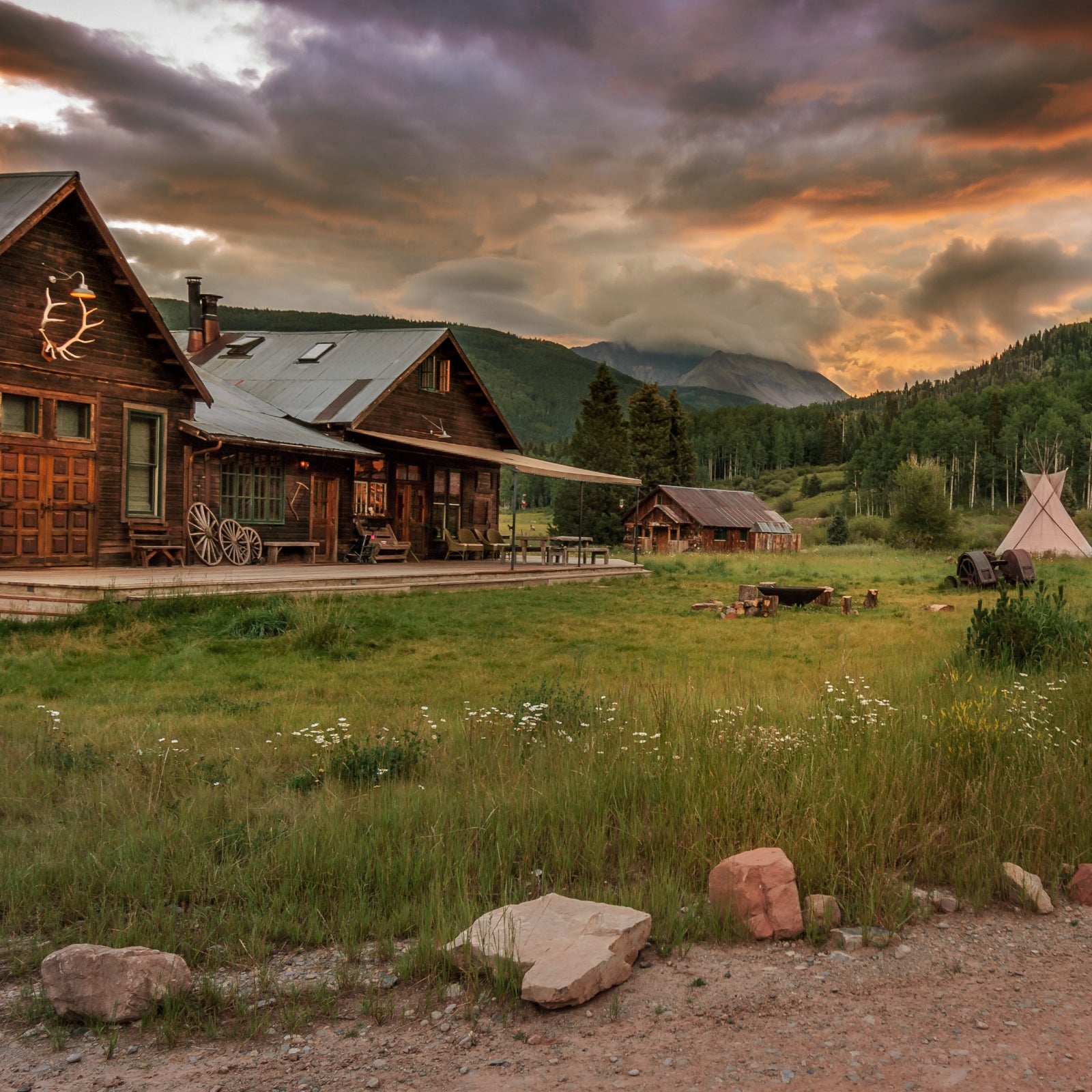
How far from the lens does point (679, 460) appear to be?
183ft

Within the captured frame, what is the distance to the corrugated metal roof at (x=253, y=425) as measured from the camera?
1828cm

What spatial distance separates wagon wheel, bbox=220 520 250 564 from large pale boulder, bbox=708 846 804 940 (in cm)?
1608

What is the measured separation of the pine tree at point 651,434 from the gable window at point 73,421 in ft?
129

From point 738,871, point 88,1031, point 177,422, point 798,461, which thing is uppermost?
point 798,461

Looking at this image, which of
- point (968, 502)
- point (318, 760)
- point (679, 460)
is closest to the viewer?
point (318, 760)

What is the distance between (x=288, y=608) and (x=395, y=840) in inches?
317

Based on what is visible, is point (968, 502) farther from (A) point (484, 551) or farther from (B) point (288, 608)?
(B) point (288, 608)

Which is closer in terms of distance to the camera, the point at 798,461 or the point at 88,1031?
the point at 88,1031

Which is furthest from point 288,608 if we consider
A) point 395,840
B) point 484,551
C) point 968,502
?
point 968,502

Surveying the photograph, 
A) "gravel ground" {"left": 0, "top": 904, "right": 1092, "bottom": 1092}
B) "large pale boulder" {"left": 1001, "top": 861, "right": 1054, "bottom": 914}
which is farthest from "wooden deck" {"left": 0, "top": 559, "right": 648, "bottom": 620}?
"large pale boulder" {"left": 1001, "top": 861, "right": 1054, "bottom": 914}

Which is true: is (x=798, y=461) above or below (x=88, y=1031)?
above

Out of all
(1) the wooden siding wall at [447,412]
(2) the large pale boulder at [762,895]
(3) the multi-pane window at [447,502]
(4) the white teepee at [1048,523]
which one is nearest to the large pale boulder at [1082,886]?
(2) the large pale boulder at [762,895]

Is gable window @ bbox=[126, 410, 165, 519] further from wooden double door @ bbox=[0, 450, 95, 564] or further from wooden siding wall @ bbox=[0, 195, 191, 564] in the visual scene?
wooden double door @ bbox=[0, 450, 95, 564]

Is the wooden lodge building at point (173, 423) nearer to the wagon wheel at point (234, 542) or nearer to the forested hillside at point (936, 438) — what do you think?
the wagon wheel at point (234, 542)
